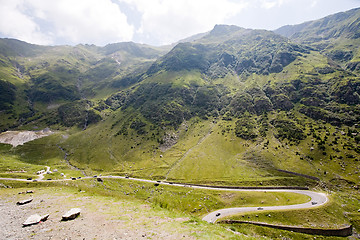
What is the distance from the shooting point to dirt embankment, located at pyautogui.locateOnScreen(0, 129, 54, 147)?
17265 cm

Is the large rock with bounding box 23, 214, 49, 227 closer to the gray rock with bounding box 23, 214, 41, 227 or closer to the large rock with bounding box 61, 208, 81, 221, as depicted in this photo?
the gray rock with bounding box 23, 214, 41, 227

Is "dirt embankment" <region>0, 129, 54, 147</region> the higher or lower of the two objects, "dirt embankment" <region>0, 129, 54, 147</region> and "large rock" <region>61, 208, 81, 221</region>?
the higher

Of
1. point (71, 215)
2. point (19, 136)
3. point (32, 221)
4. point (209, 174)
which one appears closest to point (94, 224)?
point (71, 215)

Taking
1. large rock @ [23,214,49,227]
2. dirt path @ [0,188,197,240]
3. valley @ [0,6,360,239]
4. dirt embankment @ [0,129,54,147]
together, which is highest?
dirt embankment @ [0,129,54,147]

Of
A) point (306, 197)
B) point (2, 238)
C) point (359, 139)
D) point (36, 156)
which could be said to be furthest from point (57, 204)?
point (359, 139)

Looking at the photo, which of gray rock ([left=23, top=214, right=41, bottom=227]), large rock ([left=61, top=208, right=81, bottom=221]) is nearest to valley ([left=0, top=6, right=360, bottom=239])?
gray rock ([left=23, top=214, right=41, bottom=227])

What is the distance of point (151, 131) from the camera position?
19925 centimetres

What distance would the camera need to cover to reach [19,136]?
183m

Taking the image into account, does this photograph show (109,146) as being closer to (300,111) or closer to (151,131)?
(151,131)

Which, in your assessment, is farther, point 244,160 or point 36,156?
point 36,156

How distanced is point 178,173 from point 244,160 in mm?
60630

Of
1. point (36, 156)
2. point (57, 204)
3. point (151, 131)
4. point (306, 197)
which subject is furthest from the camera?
point (151, 131)

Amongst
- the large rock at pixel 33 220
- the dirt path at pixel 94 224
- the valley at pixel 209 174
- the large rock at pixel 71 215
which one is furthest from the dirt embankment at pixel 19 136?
the large rock at pixel 71 215

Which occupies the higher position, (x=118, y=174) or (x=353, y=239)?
(x=118, y=174)
